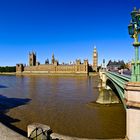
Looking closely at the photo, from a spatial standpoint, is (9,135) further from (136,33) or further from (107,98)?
(107,98)

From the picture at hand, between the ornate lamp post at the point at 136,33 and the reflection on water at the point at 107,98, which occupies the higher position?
the ornate lamp post at the point at 136,33

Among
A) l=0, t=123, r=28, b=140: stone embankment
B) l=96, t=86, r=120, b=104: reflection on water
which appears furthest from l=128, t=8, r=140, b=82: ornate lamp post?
l=96, t=86, r=120, b=104: reflection on water

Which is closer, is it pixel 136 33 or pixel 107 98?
pixel 136 33

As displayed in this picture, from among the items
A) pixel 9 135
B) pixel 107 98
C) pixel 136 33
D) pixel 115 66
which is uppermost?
pixel 136 33

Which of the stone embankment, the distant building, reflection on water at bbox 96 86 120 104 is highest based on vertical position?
the distant building

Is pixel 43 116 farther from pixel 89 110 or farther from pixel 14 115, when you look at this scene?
pixel 89 110

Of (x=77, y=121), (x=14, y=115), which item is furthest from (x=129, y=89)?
(x=14, y=115)

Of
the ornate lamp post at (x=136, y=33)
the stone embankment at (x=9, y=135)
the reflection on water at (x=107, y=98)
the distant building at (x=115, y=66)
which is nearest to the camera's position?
the ornate lamp post at (x=136, y=33)

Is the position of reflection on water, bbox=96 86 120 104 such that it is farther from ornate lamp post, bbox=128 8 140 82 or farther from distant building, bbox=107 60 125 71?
distant building, bbox=107 60 125 71

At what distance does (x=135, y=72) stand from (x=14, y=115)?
16596 mm

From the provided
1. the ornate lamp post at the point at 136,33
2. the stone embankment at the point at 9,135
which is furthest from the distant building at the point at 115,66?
the stone embankment at the point at 9,135

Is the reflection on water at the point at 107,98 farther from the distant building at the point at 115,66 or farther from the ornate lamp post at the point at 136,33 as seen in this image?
the distant building at the point at 115,66

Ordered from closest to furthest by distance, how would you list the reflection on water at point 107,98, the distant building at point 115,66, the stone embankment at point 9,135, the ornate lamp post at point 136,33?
1. the ornate lamp post at point 136,33
2. the stone embankment at point 9,135
3. the reflection on water at point 107,98
4. the distant building at point 115,66

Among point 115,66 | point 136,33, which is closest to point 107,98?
point 136,33
